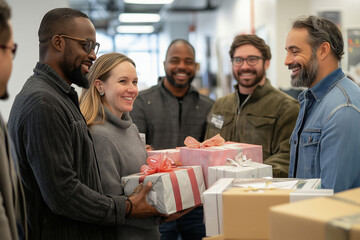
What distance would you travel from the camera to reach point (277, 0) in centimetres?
540

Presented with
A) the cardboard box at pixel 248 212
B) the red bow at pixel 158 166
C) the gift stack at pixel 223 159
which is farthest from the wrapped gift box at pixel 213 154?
the cardboard box at pixel 248 212

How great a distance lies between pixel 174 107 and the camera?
10.6 ft

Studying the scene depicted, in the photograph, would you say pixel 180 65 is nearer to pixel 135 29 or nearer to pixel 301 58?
pixel 301 58

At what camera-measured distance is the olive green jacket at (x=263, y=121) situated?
2.72 m

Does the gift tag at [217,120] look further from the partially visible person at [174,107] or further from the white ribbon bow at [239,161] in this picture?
the white ribbon bow at [239,161]

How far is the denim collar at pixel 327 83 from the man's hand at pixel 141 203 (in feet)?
3.02

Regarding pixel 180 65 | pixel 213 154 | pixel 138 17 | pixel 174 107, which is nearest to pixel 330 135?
pixel 213 154

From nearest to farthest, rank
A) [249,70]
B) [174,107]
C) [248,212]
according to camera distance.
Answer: [248,212] < [249,70] < [174,107]

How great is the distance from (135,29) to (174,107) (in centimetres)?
1199

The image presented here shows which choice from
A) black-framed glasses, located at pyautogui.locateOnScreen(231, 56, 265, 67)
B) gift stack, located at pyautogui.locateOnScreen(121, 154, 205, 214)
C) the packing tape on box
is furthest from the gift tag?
the packing tape on box

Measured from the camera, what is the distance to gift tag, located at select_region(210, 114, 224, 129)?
2.98 metres

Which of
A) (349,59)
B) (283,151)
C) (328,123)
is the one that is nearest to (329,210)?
(328,123)

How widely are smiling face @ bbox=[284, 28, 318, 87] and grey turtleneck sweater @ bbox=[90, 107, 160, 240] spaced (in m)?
0.91

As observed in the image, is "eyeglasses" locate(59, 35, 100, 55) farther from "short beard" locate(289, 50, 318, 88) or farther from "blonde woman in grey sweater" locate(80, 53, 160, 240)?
"short beard" locate(289, 50, 318, 88)
